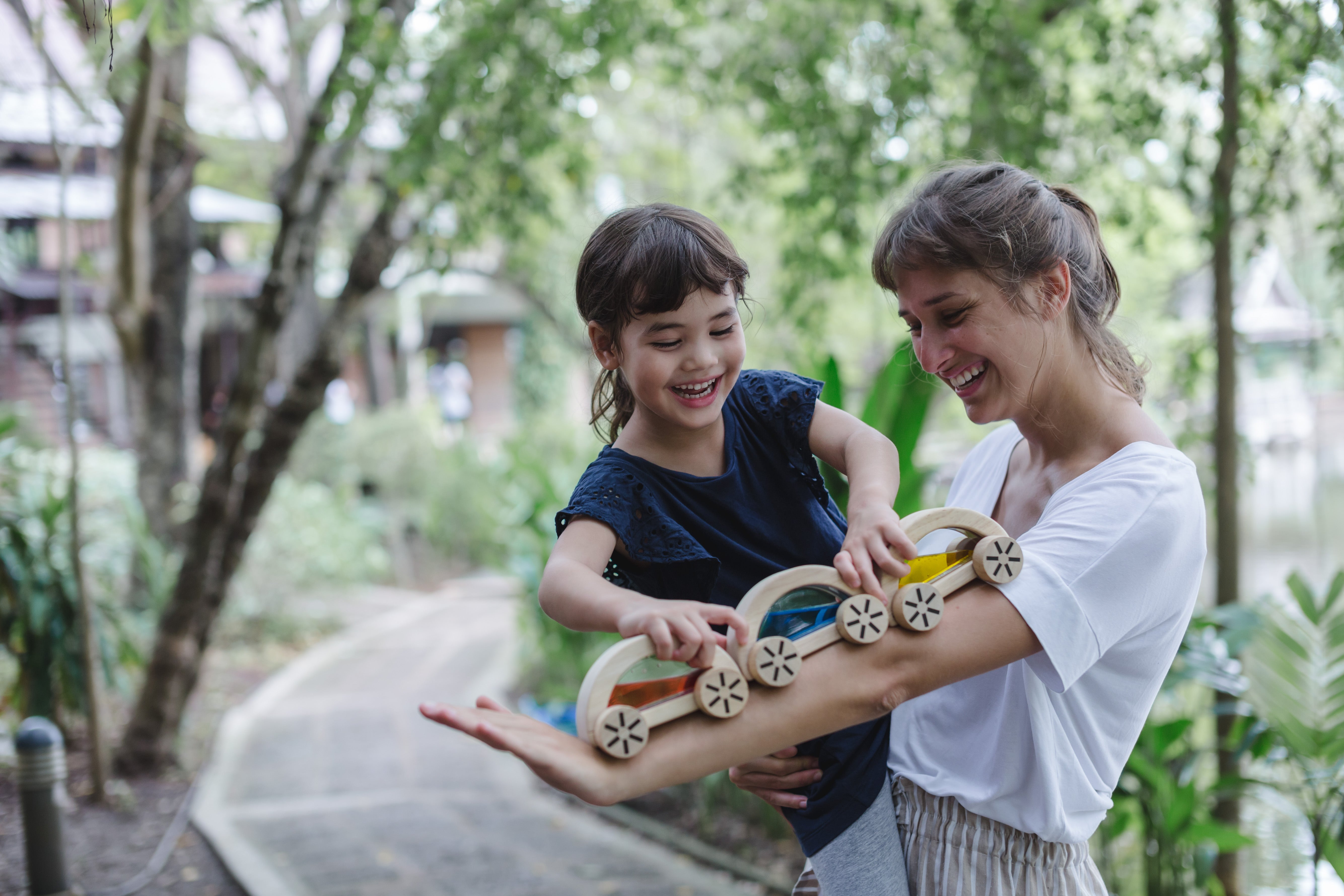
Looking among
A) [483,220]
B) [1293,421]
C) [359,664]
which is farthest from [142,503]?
[1293,421]

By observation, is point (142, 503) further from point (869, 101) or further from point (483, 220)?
point (869, 101)

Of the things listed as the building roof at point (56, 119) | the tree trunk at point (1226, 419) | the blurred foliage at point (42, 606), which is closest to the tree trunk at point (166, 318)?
the building roof at point (56, 119)

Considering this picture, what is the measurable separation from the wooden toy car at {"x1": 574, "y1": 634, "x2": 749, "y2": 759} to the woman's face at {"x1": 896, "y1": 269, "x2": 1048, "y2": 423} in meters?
0.50

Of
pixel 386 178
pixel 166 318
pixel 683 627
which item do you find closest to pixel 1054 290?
pixel 683 627

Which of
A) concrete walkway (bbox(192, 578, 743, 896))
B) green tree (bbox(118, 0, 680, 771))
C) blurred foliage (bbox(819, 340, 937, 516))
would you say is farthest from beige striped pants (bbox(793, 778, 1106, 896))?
green tree (bbox(118, 0, 680, 771))

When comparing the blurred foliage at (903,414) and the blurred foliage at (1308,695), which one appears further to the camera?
the blurred foliage at (903,414)

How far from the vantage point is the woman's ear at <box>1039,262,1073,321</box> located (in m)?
1.30

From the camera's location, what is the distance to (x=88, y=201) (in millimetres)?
9305

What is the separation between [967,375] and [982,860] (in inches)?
23.8

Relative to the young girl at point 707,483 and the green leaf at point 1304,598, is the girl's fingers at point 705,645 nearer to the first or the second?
the young girl at point 707,483

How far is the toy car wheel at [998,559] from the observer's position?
44.0 inches

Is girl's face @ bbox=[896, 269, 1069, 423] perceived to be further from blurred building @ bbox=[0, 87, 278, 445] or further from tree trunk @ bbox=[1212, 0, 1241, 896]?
blurred building @ bbox=[0, 87, 278, 445]

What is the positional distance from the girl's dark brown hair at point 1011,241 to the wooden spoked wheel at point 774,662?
52 centimetres

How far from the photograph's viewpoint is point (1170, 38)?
12.4 ft
